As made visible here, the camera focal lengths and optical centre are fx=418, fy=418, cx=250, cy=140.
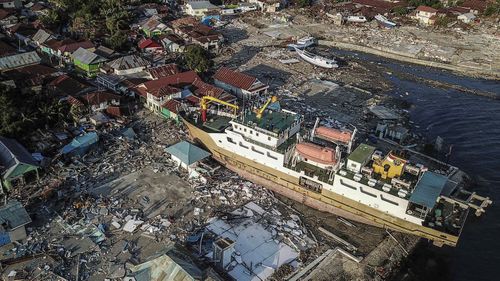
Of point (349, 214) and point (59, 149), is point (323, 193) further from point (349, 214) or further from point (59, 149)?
point (59, 149)

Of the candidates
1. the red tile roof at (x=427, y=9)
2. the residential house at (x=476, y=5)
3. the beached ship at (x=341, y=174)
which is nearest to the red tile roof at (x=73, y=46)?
the beached ship at (x=341, y=174)

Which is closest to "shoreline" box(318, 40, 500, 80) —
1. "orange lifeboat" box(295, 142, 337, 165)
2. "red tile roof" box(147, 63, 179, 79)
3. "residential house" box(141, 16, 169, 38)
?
"residential house" box(141, 16, 169, 38)

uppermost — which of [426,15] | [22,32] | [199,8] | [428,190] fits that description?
[428,190]

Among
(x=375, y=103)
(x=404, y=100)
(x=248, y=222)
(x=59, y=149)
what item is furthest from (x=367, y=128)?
(x=59, y=149)

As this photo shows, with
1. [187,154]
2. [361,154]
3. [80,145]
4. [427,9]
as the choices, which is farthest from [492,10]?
[80,145]

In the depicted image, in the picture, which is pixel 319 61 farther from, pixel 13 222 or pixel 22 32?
pixel 13 222

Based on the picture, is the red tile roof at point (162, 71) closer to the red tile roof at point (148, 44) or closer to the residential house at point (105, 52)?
the residential house at point (105, 52)

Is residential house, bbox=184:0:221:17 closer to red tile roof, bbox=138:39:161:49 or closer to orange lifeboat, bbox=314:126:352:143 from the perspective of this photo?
red tile roof, bbox=138:39:161:49
